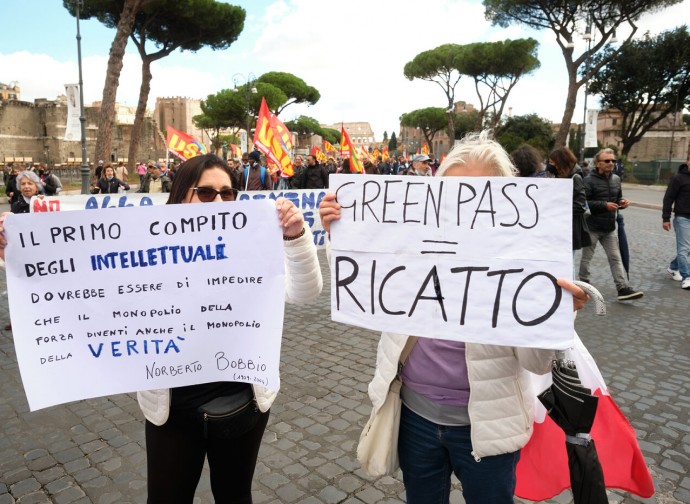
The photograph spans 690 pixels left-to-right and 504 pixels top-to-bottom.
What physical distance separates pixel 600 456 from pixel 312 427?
1.88 metres

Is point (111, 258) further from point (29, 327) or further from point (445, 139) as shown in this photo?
point (445, 139)

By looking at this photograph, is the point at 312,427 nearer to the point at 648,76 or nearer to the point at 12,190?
the point at 12,190

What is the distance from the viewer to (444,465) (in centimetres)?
175

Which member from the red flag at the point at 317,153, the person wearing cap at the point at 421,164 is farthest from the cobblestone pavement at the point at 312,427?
the red flag at the point at 317,153

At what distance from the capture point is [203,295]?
1.79 m

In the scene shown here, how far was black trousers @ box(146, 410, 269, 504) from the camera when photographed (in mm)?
1765

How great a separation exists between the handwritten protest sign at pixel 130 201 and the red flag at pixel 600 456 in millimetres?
2852

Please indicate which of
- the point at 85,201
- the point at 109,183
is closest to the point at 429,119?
the point at 109,183

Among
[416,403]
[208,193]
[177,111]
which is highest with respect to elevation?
[177,111]

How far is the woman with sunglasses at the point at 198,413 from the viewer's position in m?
1.76

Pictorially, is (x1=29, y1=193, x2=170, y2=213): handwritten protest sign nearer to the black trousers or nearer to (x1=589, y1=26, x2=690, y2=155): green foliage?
the black trousers

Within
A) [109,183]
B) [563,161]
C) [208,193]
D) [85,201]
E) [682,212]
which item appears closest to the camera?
[208,193]

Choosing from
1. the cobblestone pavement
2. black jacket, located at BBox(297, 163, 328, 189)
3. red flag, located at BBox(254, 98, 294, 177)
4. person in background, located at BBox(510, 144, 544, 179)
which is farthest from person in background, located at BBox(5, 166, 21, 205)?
person in background, located at BBox(510, 144, 544, 179)

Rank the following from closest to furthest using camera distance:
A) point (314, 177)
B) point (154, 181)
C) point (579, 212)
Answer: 1. point (579, 212)
2. point (154, 181)
3. point (314, 177)
